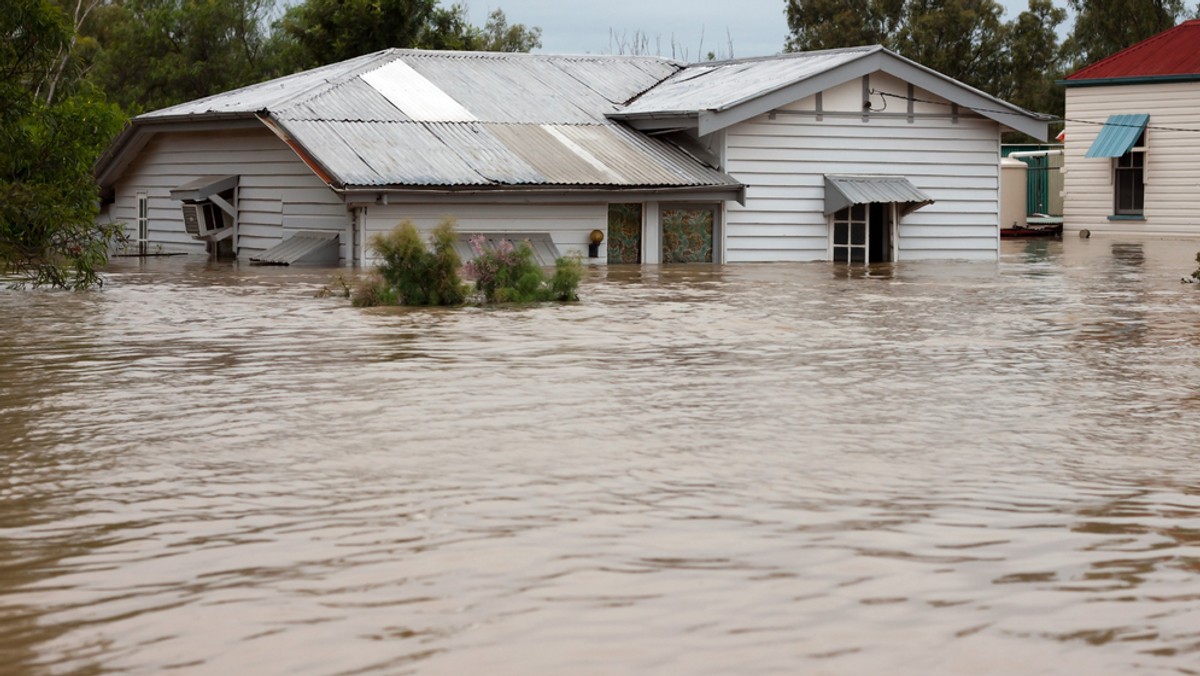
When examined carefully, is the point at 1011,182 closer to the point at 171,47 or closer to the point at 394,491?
the point at 171,47

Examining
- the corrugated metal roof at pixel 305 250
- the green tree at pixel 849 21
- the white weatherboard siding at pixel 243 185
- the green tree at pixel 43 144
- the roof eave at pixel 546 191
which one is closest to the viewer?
the green tree at pixel 43 144

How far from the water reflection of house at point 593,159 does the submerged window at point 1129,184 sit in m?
13.7

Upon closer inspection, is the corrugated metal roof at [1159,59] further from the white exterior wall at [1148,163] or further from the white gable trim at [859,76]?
A: the white gable trim at [859,76]

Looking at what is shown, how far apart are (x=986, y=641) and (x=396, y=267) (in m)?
16.2

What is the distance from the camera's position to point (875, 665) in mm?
6129

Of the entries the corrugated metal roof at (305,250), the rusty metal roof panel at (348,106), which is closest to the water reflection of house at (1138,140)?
the rusty metal roof panel at (348,106)

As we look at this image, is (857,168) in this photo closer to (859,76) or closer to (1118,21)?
(859,76)

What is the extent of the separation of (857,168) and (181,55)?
A: 27678 millimetres

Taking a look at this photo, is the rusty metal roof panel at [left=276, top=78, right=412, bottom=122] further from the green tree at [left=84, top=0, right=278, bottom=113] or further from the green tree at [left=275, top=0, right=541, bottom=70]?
the green tree at [left=84, top=0, right=278, bottom=113]

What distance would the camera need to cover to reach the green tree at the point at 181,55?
54.9 meters

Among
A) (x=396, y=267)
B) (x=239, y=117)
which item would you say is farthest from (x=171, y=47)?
(x=396, y=267)

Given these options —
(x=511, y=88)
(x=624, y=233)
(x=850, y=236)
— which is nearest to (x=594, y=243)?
(x=624, y=233)

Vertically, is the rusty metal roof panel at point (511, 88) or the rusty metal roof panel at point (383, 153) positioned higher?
the rusty metal roof panel at point (511, 88)

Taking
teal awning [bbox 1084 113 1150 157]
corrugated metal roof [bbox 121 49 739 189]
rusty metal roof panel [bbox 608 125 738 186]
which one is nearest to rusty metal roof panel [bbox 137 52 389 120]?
corrugated metal roof [bbox 121 49 739 189]
